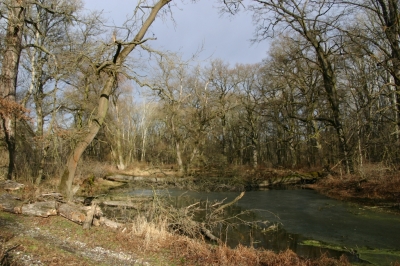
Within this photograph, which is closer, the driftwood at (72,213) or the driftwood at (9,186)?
the driftwood at (72,213)

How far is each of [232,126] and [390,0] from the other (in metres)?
32.3

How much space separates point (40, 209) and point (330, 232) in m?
8.79

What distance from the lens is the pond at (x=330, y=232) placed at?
8.49m

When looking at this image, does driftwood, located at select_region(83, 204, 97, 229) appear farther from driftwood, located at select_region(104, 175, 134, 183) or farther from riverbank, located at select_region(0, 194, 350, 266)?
driftwood, located at select_region(104, 175, 134, 183)

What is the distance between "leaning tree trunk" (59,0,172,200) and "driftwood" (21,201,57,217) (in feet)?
10.8

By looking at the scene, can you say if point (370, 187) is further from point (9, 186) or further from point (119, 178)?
point (119, 178)

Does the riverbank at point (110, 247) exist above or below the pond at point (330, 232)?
above

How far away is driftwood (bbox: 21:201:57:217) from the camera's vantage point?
7852 mm

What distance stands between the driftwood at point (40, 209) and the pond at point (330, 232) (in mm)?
4881

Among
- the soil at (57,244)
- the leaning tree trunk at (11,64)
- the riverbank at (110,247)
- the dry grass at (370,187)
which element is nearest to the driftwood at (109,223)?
the riverbank at (110,247)

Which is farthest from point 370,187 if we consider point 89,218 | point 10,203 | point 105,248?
point 10,203

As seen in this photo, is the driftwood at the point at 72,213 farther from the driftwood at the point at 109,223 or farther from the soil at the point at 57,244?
the driftwood at the point at 109,223

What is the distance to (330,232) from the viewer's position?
34.6 feet

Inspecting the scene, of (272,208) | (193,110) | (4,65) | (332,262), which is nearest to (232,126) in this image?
(193,110)
